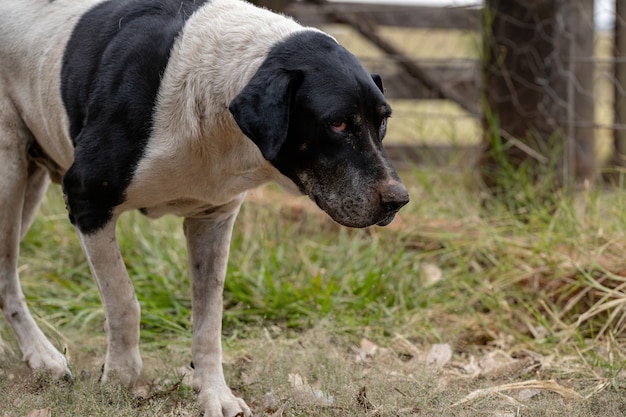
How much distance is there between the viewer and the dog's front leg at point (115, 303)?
3.19 m

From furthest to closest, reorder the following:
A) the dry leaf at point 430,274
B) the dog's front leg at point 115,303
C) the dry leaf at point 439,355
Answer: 1. the dry leaf at point 430,274
2. the dry leaf at point 439,355
3. the dog's front leg at point 115,303

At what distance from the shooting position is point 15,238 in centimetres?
361

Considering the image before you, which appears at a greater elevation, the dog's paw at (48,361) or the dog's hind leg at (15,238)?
the dog's hind leg at (15,238)

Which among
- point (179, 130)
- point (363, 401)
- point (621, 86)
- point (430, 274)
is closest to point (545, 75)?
point (621, 86)

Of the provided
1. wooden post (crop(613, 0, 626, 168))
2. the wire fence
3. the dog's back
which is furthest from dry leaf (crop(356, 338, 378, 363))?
wooden post (crop(613, 0, 626, 168))

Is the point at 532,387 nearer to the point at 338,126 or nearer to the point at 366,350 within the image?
the point at 366,350

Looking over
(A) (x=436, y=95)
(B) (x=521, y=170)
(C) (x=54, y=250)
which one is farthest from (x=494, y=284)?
(A) (x=436, y=95)

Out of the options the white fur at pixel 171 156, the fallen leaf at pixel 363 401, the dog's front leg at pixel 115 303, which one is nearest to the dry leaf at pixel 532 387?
the fallen leaf at pixel 363 401

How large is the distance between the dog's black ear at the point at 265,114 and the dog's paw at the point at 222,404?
937 millimetres

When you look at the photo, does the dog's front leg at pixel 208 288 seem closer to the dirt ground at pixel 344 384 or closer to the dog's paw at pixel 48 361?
the dirt ground at pixel 344 384

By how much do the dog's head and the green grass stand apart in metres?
0.77

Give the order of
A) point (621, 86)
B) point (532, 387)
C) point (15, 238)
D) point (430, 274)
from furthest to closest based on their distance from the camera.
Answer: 1. point (621, 86)
2. point (430, 274)
3. point (15, 238)
4. point (532, 387)

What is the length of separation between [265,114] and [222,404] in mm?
1070

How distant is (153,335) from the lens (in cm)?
409
